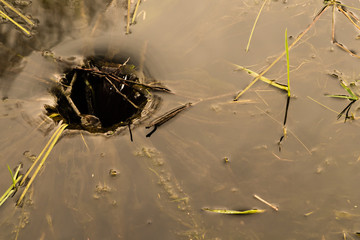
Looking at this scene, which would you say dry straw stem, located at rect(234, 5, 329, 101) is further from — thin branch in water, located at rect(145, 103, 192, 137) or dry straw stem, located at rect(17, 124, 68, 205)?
dry straw stem, located at rect(17, 124, 68, 205)

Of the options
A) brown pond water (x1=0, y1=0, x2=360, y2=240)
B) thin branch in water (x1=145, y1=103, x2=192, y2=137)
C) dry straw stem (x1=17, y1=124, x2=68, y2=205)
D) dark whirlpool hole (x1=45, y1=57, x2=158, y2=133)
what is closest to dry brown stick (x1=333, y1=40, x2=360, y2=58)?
brown pond water (x1=0, y1=0, x2=360, y2=240)

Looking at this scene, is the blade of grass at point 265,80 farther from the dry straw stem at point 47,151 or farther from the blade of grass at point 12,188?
the blade of grass at point 12,188

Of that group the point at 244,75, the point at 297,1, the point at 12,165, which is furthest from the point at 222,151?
the point at 297,1

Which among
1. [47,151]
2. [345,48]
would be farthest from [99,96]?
[345,48]

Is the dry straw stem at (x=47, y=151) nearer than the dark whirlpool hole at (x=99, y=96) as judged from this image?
Yes

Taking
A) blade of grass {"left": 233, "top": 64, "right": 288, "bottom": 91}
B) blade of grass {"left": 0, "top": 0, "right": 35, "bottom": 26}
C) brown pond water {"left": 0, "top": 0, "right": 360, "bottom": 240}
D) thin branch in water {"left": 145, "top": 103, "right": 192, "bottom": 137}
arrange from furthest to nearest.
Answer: blade of grass {"left": 0, "top": 0, "right": 35, "bottom": 26} < blade of grass {"left": 233, "top": 64, "right": 288, "bottom": 91} < thin branch in water {"left": 145, "top": 103, "right": 192, "bottom": 137} < brown pond water {"left": 0, "top": 0, "right": 360, "bottom": 240}

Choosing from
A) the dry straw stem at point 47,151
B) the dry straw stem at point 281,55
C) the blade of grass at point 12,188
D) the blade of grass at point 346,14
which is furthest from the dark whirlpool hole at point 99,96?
the blade of grass at point 346,14
